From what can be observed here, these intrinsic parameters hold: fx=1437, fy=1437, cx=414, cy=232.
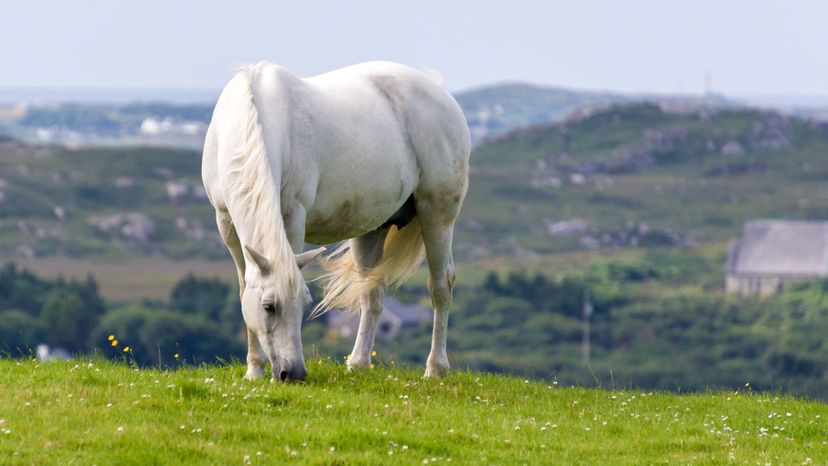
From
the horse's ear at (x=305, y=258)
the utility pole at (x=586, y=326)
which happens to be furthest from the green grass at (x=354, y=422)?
the utility pole at (x=586, y=326)

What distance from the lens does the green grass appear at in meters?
10.5

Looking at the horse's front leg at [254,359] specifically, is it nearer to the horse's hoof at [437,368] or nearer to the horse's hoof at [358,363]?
the horse's hoof at [358,363]

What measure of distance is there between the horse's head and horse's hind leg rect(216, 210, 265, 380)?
68 centimetres

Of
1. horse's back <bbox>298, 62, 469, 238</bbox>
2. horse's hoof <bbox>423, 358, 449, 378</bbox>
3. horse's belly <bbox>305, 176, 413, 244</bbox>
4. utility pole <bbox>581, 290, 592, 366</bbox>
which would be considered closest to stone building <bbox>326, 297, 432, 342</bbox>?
utility pole <bbox>581, 290, 592, 366</bbox>

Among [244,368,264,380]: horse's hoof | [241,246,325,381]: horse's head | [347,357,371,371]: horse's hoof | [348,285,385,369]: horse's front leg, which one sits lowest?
[347,357,371,371]: horse's hoof

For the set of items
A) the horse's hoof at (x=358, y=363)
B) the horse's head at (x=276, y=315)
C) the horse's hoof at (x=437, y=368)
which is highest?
the horse's head at (x=276, y=315)

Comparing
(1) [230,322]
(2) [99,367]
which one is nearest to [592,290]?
(1) [230,322]

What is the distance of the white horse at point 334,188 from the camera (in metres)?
13.0

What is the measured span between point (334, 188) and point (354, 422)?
3478 mm

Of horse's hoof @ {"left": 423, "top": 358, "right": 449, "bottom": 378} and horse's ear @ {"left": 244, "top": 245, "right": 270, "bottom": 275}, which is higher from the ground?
horse's ear @ {"left": 244, "top": 245, "right": 270, "bottom": 275}

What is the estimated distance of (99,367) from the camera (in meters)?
14.1

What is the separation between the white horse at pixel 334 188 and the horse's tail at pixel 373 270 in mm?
16

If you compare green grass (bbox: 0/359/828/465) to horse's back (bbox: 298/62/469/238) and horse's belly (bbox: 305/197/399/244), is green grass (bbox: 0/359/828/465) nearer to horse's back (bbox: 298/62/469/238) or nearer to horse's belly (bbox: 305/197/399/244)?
horse's belly (bbox: 305/197/399/244)

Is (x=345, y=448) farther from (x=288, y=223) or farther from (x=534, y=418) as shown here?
(x=288, y=223)
